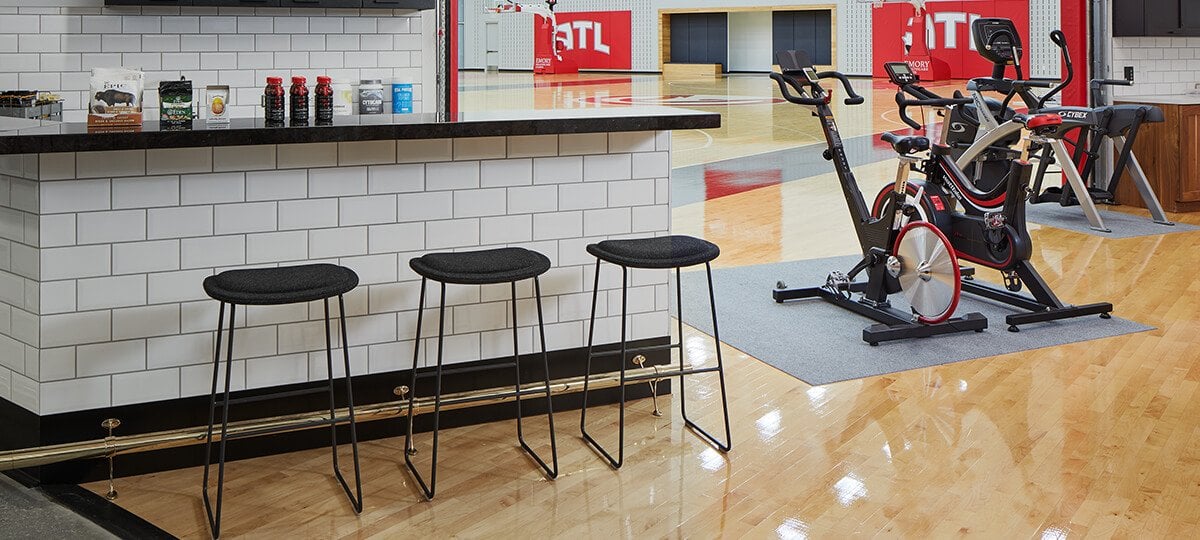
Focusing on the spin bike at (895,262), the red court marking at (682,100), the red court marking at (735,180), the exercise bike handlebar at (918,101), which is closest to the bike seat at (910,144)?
the spin bike at (895,262)

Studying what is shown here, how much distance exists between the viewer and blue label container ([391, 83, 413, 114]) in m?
4.62

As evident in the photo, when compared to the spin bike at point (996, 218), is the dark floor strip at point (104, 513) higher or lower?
lower

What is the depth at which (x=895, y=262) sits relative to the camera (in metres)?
5.20

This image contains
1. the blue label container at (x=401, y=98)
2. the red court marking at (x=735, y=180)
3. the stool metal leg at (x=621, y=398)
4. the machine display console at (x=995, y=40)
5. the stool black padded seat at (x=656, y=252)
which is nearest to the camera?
the stool black padded seat at (x=656, y=252)

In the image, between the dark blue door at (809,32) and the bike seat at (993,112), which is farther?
the dark blue door at (809,32)

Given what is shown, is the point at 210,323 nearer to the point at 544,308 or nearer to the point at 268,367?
the point at 268,367

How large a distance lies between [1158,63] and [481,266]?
7.83m

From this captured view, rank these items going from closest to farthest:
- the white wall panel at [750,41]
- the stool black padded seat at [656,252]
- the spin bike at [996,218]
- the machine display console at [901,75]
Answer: the stool black padded seat at [656,252]
the spin bike at [996,218]
the machine display console at [901,75]
the white wall panel at [750,41]

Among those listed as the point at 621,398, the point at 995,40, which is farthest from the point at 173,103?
the point at 995,40

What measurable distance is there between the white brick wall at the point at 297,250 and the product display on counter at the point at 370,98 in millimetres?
598

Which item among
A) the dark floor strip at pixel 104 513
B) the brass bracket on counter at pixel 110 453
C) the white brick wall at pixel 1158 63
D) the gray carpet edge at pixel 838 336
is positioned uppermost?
the white brick wall at pixel 1158 63

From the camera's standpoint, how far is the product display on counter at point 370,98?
4.20 m

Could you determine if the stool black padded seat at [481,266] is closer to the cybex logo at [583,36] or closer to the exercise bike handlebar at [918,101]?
the exercise bike handlebar at [918,101]

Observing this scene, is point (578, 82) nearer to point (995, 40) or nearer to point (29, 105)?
point (995, 40)
